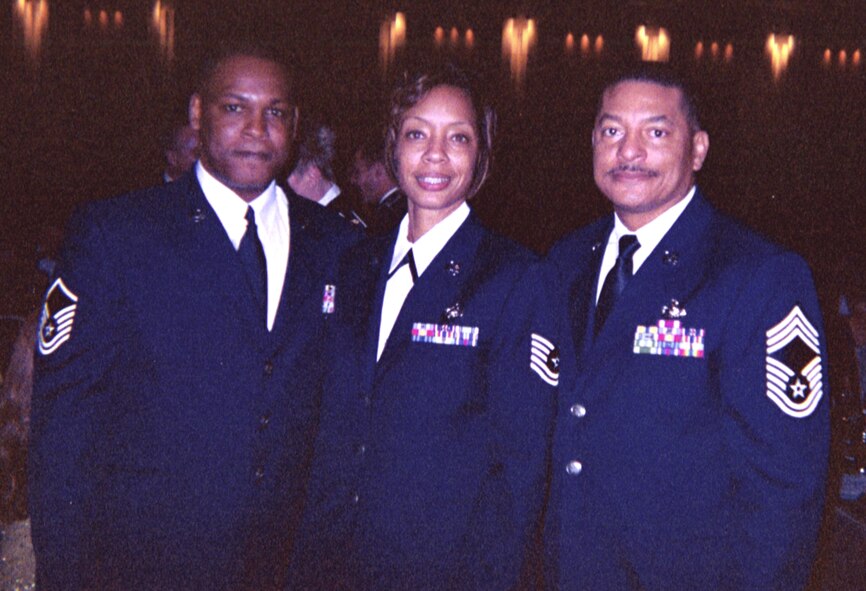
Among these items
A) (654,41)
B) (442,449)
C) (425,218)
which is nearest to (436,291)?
(425,218)

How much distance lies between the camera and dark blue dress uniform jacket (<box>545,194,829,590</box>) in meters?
1.57

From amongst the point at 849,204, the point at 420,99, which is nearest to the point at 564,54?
the point at 849,204

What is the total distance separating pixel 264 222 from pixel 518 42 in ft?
33.7

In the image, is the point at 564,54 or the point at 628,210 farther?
the point at 564,54

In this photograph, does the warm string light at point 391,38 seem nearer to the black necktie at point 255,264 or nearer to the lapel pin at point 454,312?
the black necktie at point 255,264

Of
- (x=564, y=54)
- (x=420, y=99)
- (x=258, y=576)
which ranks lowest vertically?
(x=258, y=576)

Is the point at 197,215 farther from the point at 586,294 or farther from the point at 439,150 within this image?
the point at 586,294

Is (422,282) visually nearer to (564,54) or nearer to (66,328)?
(66,328)

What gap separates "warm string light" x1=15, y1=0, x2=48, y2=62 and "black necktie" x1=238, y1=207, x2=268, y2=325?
35.5 ft

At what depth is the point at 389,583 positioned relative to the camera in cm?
181

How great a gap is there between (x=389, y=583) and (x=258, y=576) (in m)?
0.34

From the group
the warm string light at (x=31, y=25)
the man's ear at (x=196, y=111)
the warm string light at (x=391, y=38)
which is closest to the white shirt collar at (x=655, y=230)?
the man's ear at (x=196, y=111)

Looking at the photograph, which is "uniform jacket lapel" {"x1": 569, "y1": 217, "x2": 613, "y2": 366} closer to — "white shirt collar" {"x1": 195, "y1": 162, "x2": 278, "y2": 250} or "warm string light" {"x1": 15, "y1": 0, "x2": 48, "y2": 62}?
"white shirt collar" {"x1": 195, "y1": 162, "x2": 278, "y2": 250}

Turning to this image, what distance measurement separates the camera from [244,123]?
197 cm
